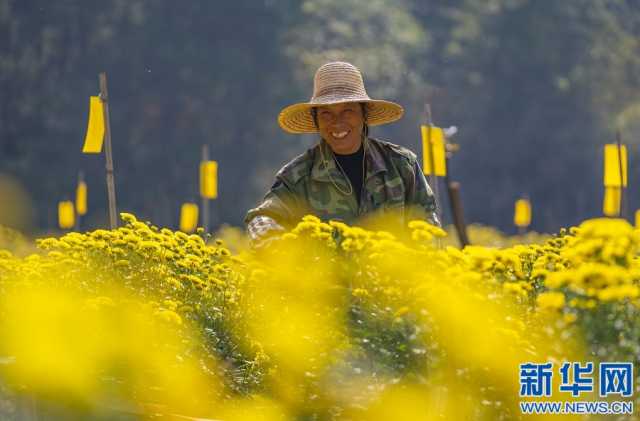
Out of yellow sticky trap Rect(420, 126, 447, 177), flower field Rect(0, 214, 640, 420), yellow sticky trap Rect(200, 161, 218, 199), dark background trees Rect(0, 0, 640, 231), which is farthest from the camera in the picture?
dark background trees Rect(0, 0, 640, 231)

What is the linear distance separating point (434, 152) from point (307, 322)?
3.93 meters

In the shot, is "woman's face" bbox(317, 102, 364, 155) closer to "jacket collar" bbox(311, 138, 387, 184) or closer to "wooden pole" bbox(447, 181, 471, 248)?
"jacket collar" bbox(311, 138, 387, 184)

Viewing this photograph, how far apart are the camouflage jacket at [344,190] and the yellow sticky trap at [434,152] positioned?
2524 mm

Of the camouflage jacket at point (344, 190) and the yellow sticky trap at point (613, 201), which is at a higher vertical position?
the yellow sticky trap at point (613, 201)

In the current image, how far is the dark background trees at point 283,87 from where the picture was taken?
3058 centimetres

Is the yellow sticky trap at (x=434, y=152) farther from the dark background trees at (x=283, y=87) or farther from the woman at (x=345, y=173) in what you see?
the dark background trees at (x=283, y=87)

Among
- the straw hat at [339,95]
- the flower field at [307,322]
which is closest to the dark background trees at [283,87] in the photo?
the straw hat at [339,95]

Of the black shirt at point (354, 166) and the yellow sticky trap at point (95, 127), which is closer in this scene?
the black shirt at point (354, 166)

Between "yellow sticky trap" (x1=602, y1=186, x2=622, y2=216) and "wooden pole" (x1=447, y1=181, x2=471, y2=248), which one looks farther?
"wooden pole" (x1=447, y1=181, x2=471, y2=248)

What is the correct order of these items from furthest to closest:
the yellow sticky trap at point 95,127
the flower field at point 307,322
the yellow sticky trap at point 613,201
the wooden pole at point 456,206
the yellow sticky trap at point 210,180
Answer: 1. the wooden pole at point 456,206
2. the yellow sticky trap at point 210,180
3. the yellow sticky trap at point 613,201
4. the yellow sticky trap at point 95,127
5. the flower field at point 307,322

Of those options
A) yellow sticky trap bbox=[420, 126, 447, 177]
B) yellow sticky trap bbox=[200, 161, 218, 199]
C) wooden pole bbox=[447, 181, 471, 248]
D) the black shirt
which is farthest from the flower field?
wooden pole bbox=[447, 181, 471, 248]

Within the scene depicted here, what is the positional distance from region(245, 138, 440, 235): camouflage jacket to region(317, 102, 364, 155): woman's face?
0.04 metres

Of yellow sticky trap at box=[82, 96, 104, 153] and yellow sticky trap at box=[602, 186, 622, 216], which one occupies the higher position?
yellow sticky trap at box=[602, 186, 622, 216]

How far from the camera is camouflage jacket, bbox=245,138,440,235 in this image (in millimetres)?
4504
